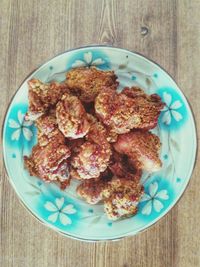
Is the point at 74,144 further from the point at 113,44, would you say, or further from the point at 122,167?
the point at 113,44

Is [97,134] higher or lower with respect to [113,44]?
lower

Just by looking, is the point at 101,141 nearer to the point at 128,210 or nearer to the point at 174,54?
the point at 128,210

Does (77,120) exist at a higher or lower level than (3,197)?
higher

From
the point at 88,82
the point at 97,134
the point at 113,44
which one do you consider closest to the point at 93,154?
the point at 97,134

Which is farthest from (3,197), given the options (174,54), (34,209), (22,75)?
(174,54)

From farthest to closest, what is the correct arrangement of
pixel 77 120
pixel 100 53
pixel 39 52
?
1. pixel 39 52
2. pixel 100 53
3. pixel 77 120

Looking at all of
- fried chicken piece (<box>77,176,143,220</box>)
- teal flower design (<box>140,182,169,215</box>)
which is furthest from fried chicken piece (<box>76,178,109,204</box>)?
teal flower design (<box>140,182,169,215</box>)
